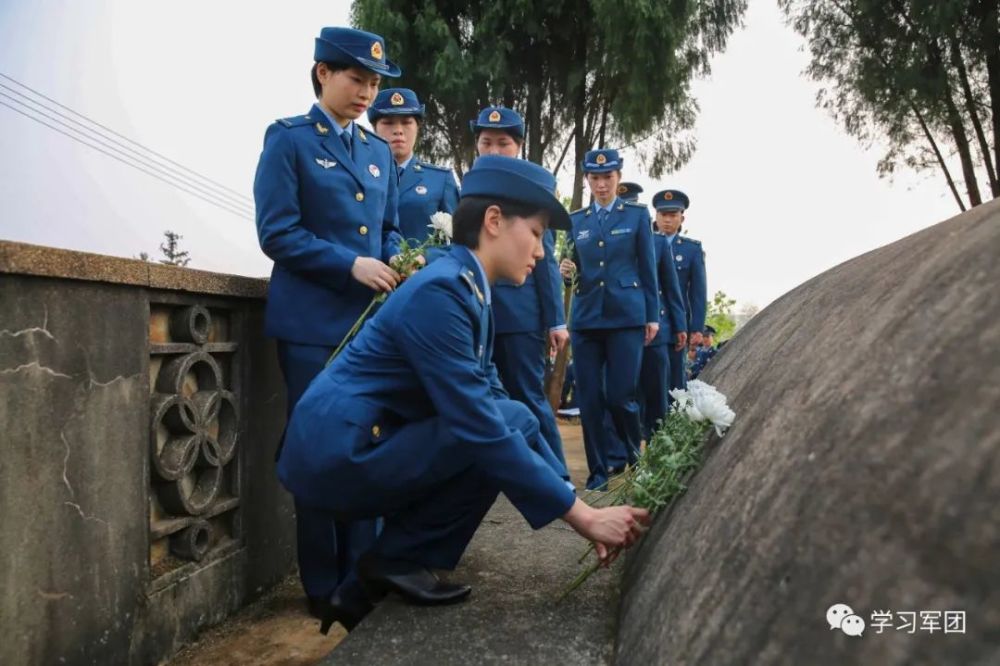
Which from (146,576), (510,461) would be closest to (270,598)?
(146,576)

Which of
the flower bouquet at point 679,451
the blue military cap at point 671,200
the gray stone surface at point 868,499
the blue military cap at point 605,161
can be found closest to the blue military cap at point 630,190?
the blue military cap at point 671,200

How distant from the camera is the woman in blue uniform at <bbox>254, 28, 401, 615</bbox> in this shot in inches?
103

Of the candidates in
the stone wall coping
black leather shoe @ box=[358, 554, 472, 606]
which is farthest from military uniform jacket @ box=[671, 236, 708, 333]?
black leather shoe @ box=[358, 554, 472, 606]

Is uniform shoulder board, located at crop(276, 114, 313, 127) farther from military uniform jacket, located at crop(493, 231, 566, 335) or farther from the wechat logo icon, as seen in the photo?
the wechat logo icon

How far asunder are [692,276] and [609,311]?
101 inches

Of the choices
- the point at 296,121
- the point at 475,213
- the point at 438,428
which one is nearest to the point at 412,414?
the point at 438,428

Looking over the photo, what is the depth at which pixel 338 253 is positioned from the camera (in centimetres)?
262

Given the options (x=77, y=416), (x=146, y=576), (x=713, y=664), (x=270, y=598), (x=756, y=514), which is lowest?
(x=270, y=598)

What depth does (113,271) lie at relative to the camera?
222 cm

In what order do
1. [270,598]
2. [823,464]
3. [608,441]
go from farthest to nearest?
[608,441] → [270,598] → [823,464]

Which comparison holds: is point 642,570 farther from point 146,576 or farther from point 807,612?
point 146,576

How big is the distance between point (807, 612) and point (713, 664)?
150 mm

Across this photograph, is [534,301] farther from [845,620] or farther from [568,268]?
[845,620]

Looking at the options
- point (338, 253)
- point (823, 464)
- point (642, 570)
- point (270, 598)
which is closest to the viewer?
point (823, 464)
